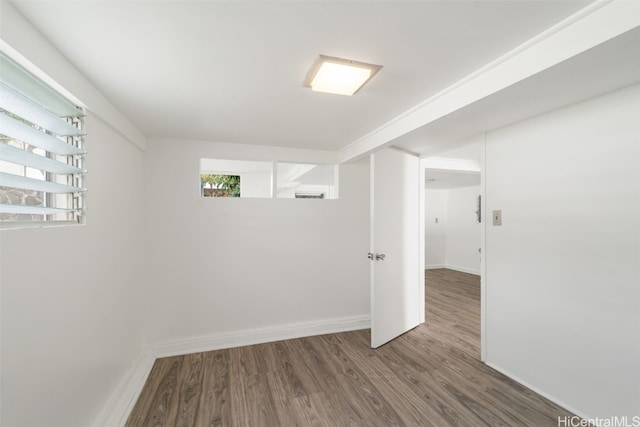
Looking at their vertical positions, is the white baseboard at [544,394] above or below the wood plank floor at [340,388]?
above

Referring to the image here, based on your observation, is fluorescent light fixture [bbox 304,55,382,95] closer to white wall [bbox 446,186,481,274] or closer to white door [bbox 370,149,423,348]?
white door [bbox 370,149,423,348]

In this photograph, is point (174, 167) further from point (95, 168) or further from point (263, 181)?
point (263, 181)

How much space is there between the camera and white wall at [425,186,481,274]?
6.60 m

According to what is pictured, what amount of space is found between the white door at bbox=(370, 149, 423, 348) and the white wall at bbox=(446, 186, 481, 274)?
395cm

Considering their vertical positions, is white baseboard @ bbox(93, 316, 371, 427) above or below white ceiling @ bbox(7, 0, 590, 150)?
below

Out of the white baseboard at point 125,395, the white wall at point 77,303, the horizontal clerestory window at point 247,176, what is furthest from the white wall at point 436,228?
the white wall at point 77,303

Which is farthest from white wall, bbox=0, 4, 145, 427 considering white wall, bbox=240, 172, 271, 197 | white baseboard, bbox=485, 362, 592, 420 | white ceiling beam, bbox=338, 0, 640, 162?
white wall, bbox=240, 172, 271, 197

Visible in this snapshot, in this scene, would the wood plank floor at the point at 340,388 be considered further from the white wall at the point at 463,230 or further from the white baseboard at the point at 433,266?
the white baseboard at the point at 433,266

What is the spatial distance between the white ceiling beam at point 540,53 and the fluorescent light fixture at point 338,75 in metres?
0.57

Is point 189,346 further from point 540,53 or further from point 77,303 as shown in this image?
point 540,53

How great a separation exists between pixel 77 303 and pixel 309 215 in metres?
2.19

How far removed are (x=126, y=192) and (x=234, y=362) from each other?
1802 millimetres

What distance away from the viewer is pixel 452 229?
716 centimetres

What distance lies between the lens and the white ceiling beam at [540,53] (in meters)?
1.03
